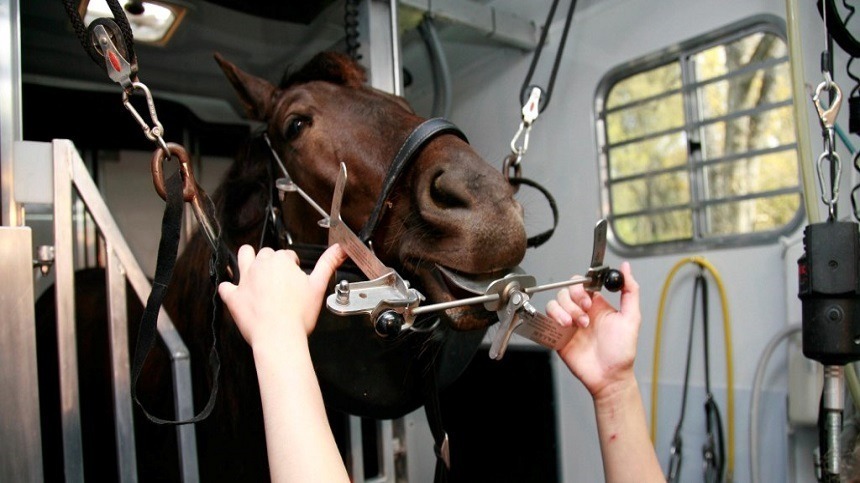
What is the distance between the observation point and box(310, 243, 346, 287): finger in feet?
2.82

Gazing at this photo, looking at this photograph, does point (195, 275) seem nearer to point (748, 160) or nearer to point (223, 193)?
point (223, 193)

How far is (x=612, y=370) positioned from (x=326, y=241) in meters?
0.71

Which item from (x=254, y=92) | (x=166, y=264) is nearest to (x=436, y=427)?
(x=166, y=264)

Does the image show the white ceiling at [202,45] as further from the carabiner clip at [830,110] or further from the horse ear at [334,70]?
the carabiner clip at [830,110]

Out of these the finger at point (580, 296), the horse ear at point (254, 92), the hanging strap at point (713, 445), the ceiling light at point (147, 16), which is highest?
the ceiling light at point (147, 16)

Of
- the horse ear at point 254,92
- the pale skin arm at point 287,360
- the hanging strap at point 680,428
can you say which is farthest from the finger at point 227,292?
the hanging strap at point 680,428

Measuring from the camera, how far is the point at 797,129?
50.8 inches

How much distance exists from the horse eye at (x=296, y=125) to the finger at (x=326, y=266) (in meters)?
0.51

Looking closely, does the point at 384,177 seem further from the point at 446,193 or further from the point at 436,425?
the point at 436,425

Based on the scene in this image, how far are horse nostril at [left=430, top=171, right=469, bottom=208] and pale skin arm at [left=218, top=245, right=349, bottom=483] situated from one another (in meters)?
0.25

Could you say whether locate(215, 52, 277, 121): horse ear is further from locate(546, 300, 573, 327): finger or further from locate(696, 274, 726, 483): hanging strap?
locate(696, 274, 726, 483): hanging strap

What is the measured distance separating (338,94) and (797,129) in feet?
3.47

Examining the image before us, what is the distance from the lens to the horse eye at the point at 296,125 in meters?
1.37

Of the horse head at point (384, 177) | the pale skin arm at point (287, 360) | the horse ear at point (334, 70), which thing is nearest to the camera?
the pale skin arm at point (287, 360)
